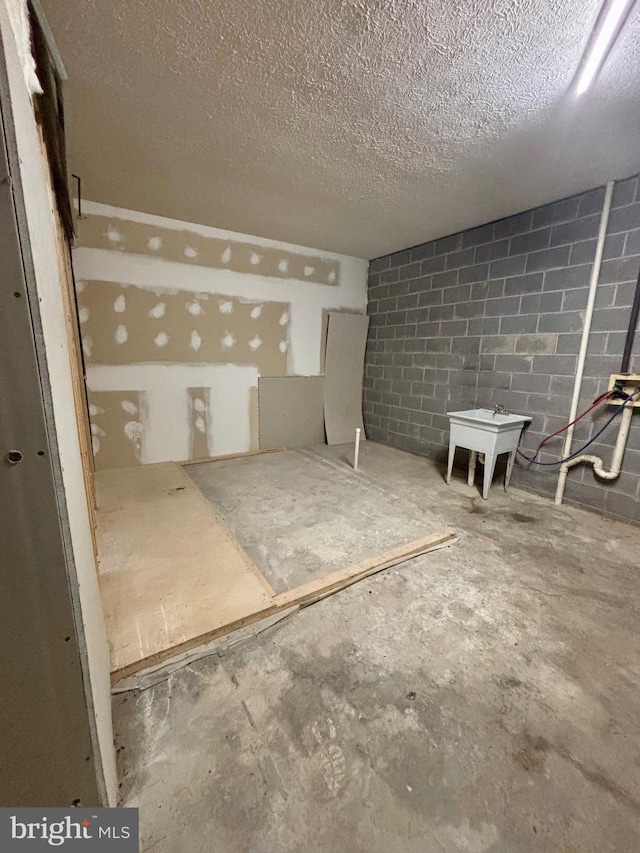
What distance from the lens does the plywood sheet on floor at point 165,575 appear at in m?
1.47

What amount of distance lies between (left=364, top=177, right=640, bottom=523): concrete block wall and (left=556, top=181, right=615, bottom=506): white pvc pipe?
39mm

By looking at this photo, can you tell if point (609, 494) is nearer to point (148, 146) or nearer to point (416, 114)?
point (416, 114)

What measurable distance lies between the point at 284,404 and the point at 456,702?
3566 mm

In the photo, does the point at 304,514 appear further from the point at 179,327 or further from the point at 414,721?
the point at 179,327

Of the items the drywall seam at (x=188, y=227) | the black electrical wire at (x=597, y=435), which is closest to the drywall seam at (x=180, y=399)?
the drywall seam at (x=188, y=227)

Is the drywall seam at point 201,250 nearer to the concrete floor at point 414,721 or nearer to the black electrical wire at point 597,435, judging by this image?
the concrete floor at point 414,721

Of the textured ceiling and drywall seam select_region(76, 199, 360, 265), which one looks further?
drywall seam select_region(76, 199, 360, 265)

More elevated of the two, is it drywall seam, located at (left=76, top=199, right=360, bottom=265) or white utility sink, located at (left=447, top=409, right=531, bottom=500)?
drywall seam, located at (left=76, top=199, right=360, bottom=265)

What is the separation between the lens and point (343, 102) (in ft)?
5.81

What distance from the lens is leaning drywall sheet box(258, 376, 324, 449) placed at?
4309 mm

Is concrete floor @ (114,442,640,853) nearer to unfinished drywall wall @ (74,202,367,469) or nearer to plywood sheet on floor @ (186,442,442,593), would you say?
plywood sheet on floor @ (186,442,442,593)

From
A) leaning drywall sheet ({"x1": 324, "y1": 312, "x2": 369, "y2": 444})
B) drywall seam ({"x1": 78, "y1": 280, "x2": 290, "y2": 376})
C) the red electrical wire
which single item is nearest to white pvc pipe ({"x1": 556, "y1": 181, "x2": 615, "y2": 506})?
the red electrical wire

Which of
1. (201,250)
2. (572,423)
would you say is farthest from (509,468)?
(201,250)

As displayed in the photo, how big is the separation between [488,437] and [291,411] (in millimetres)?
2428
